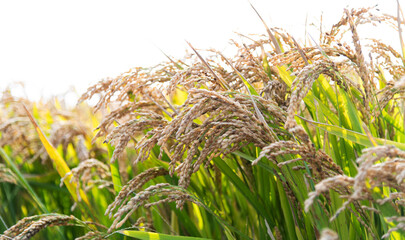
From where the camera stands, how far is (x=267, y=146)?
107 cm

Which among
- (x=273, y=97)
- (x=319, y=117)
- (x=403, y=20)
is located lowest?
(x=319, y=117)

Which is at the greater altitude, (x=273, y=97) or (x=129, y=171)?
(x=273, y=97)

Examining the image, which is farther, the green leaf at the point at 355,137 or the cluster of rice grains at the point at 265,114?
the green leaf at the point at 355,137

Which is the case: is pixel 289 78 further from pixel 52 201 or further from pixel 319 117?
pixel 52 201

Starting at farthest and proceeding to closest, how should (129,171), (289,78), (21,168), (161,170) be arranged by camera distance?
1. (21,168)
2. (129,171)
3. (161,170)
4. (289,78)

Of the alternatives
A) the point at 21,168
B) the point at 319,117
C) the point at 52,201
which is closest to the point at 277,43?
the point at 319,117

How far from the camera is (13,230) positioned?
1605mm

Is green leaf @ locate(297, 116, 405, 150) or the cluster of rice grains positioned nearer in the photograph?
the cluster of rice grains

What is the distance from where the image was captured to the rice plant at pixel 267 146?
1159 mm

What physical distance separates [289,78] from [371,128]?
0.40m

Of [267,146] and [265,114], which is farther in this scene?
[265,114]

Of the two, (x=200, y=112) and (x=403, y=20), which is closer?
(x=200, y=112)

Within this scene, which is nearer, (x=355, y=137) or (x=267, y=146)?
(x=267, y=146)

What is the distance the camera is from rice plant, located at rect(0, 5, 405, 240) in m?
1.16
